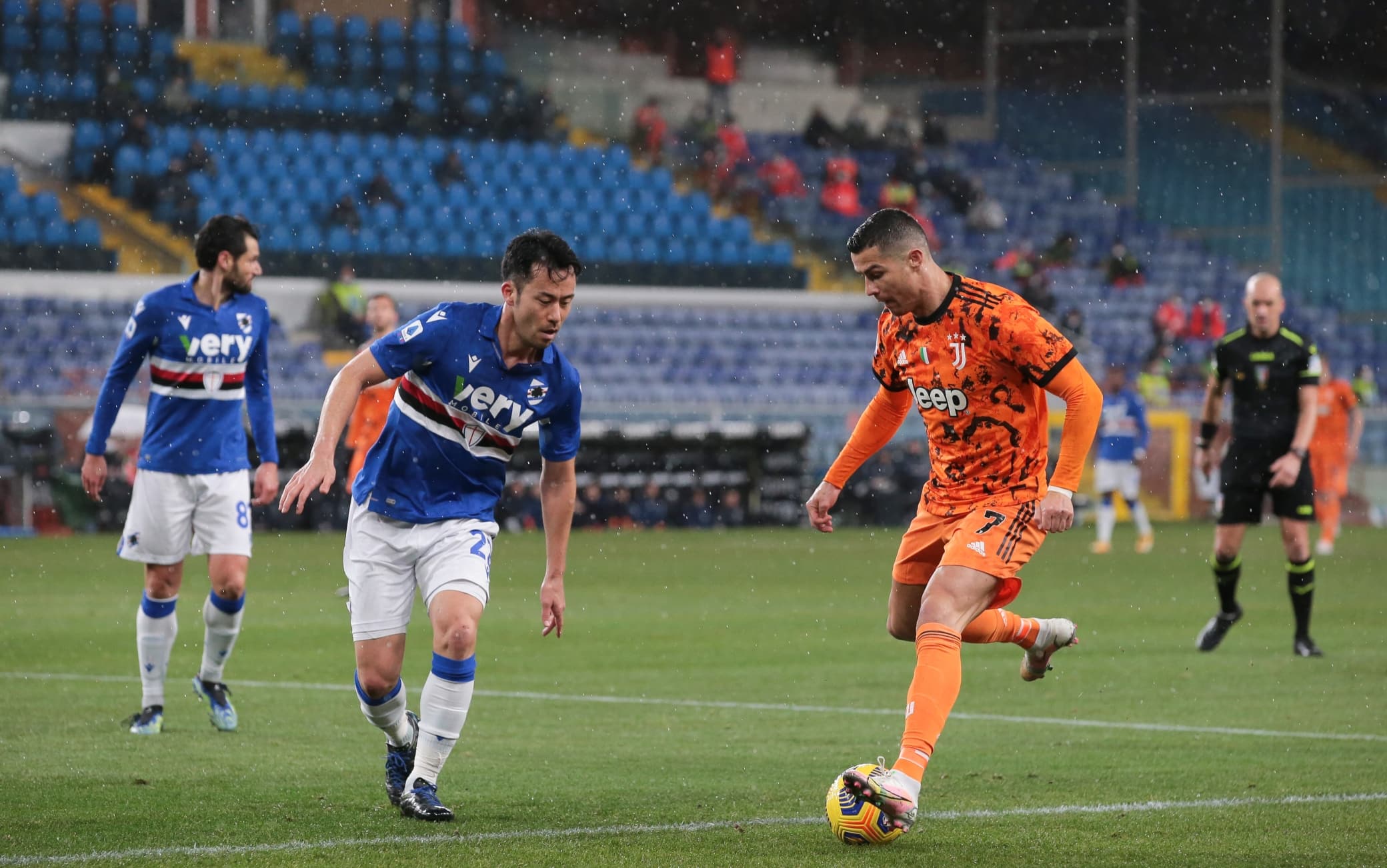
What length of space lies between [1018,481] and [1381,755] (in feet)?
7.66

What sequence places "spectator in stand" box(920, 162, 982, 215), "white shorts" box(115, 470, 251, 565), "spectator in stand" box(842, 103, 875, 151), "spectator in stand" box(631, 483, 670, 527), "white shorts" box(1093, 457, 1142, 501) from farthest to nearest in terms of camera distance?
"spectator in stand" box(842, 103, 875, 151), "spectator in stand" box(920, 162, 982, 215), "spectator in stand" box(631, 483, 670, 527), "white shorts" box(1093, 457, 1142, 501), "white shorts" box(115, 470, 251, 565)

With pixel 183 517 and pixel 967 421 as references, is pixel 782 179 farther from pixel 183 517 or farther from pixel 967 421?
pixel 967 421

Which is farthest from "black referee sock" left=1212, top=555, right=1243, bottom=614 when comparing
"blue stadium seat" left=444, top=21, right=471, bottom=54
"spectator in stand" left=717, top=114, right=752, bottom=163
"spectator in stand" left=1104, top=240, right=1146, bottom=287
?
"blue stadium seat" left=444, top=21, right=471, bottom=54

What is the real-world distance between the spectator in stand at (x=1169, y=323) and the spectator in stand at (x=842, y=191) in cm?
593

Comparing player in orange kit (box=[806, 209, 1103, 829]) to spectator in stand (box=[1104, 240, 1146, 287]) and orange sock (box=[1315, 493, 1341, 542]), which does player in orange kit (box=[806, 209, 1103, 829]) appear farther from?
spectator in stand (box=[1104, 240, 1146, 287])

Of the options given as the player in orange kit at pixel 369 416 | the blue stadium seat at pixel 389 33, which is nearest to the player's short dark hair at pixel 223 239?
the player in orange kit at pixel 369 416

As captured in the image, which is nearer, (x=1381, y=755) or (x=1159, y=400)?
(x=1381, y=755)

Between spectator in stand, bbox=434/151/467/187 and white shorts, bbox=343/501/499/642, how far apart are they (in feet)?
85.0

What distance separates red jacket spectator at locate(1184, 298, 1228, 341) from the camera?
108ft

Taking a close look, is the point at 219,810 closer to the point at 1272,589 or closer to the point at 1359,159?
the point at 1272,589

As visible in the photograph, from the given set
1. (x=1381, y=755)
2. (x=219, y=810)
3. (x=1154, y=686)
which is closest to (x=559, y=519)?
(x=219, y=810)

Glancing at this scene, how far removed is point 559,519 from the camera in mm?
A: 6297

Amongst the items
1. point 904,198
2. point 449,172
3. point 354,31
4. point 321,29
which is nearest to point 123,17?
point 321,29

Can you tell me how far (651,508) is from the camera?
25.5 metres
